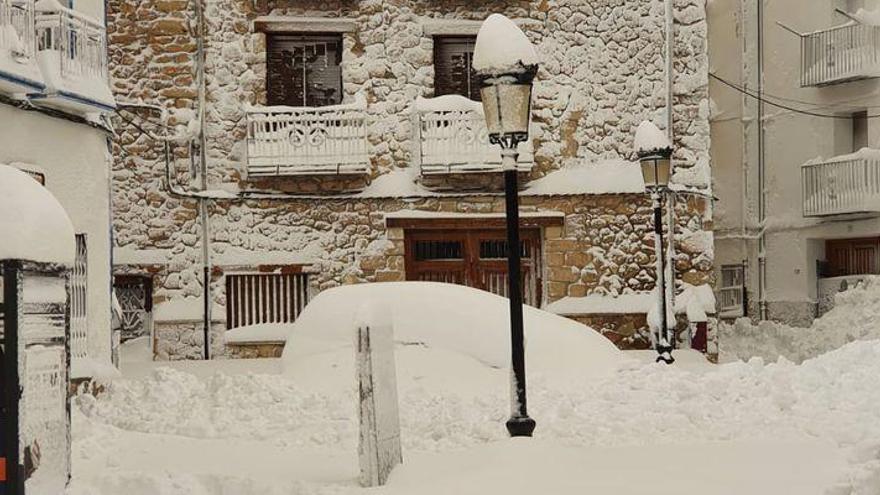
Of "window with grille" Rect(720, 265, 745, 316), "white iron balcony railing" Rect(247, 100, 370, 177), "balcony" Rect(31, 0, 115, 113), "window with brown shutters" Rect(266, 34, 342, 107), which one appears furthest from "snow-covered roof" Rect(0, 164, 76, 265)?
"window with grille" Rect(720, 265, 745, 316)

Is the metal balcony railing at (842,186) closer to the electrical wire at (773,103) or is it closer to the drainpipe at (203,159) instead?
the electrical wire at (773,103)

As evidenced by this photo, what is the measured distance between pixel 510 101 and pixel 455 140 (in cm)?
912

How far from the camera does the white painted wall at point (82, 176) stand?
37.5 feet

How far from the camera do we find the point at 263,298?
17.9m

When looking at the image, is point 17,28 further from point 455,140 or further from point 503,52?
point 455,140

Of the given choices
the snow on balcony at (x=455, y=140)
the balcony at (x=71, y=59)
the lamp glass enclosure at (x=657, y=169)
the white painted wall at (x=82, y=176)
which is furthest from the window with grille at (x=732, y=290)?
the balcony at (x=71, y=59)

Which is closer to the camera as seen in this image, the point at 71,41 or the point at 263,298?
the point at 71,41

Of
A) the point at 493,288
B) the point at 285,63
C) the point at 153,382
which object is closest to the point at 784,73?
the point at 493,288

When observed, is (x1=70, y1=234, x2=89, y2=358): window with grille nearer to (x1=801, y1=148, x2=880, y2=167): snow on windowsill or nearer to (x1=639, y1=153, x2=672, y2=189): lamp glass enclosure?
(x1=639, y1=153, x2=672, y2=189): lamp glass enclosure

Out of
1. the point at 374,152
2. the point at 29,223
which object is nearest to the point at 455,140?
Answer: the point at 374,152

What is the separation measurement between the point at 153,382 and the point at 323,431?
3.07 metres

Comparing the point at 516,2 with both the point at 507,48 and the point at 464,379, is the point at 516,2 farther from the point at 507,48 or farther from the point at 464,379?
the point at 507,48

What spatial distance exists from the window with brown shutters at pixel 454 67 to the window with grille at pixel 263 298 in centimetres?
385

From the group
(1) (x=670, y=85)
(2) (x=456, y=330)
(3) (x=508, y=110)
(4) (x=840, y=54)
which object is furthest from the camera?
(4) (x=840, y=54)
